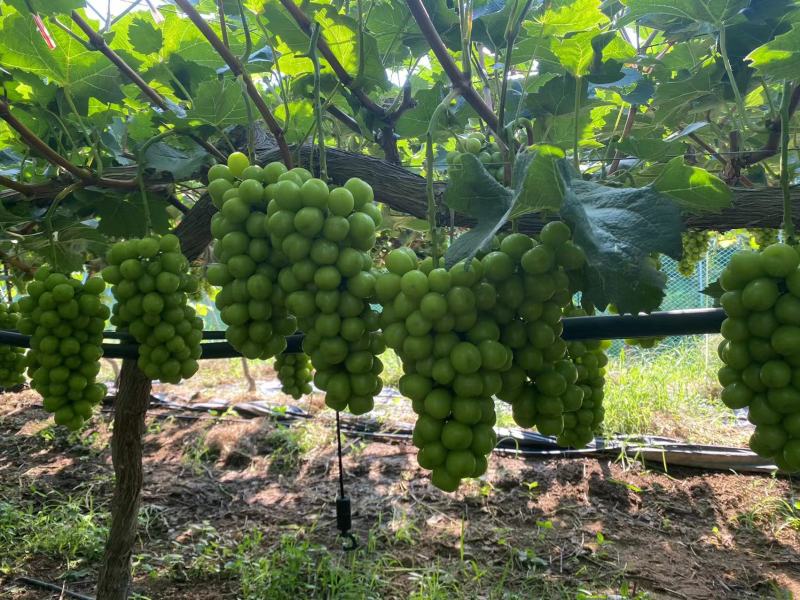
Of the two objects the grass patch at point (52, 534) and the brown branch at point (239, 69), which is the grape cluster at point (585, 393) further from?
the grass patch at point (52, 534)

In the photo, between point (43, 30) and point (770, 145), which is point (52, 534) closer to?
point (43, 30)

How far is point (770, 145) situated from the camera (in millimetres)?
1244

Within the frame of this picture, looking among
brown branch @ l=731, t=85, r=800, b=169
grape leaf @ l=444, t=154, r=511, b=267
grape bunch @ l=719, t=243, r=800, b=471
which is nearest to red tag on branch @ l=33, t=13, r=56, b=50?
grape leaf @ l=444, t=154, r=511, b=267

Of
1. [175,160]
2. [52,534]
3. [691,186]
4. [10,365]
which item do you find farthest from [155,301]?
[52,534]

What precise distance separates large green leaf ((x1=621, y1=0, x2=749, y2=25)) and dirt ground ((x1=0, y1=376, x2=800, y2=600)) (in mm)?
2406

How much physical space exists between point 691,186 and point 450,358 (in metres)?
0.37

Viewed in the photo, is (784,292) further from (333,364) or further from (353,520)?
(353,520)

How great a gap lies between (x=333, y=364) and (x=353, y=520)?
297 centimetres

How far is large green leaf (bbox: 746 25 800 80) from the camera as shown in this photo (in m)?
0.79

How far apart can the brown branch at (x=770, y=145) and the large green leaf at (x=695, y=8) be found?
186mm

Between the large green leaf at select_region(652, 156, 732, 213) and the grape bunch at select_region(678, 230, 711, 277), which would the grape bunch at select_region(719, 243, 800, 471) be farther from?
the grape bunch at select_region(678, 230, 711, 277)

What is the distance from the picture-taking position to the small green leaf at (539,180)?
1.99 ft

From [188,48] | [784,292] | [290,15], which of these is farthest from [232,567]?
[784,292]


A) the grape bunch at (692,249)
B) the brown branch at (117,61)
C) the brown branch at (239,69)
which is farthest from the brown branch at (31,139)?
the grape bunch at (692,249)
